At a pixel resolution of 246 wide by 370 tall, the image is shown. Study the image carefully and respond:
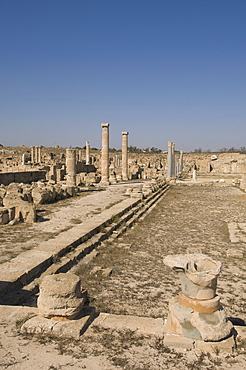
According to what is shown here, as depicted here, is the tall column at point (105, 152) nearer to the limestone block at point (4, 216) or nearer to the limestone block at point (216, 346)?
the limestone block at point (4, 216)

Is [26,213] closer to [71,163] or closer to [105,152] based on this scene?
[71,163]

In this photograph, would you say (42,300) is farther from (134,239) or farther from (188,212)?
(188,212)

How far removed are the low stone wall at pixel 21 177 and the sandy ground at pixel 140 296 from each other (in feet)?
40.3

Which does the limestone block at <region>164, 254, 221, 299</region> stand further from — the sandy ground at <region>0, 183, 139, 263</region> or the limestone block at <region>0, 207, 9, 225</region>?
the limestone block at <region>0, 207, 9, 225</region>

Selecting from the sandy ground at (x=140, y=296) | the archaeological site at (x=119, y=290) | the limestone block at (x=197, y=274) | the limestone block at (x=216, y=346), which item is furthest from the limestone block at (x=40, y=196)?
the limestone block at (x=216, y=346)

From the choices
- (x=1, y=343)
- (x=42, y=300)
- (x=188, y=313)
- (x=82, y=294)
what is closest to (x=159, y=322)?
(x=188, y=313)

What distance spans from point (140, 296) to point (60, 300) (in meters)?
1.92

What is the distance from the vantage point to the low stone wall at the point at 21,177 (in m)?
20.8

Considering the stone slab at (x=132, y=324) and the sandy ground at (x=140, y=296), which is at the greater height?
the stone slab at (x=132, y=324)

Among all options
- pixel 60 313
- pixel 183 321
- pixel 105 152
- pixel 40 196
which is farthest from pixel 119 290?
pixel 105 152

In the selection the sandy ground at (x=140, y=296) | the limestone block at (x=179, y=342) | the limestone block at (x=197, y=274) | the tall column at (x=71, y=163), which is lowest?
the sandy ground at (x=140, y=296)

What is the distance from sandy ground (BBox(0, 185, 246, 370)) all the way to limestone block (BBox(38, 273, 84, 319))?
0.31m

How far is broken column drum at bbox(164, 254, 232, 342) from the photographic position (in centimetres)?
346

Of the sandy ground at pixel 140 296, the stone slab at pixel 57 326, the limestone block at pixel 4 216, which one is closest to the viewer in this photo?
the sandy ground at pixel 140 296
